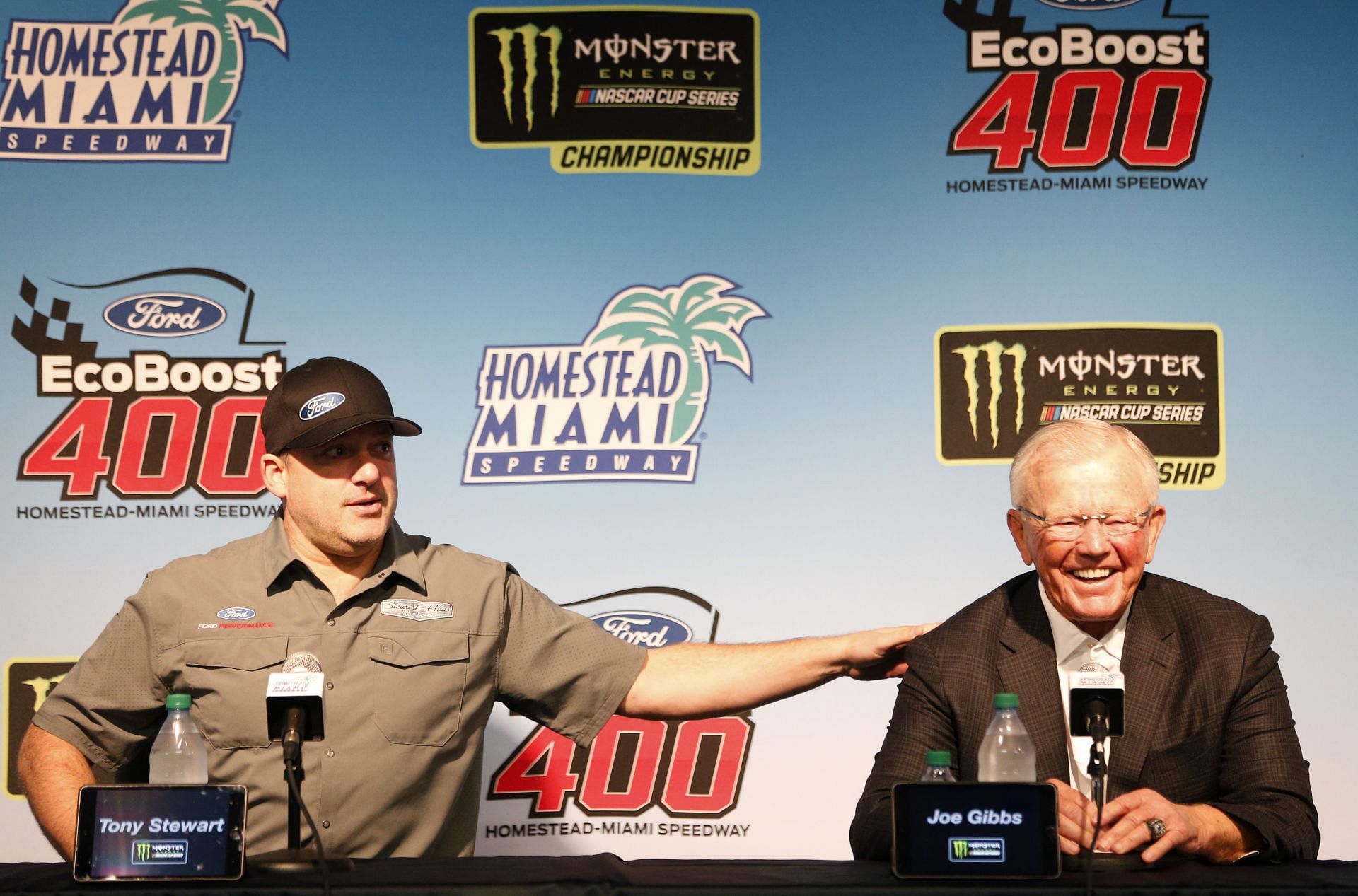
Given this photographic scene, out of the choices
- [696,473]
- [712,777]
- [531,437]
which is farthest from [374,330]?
[712,777]

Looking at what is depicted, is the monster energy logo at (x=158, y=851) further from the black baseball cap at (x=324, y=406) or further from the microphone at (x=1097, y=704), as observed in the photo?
the microphone at (x=1097, y=704)

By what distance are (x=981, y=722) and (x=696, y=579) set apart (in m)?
1.33

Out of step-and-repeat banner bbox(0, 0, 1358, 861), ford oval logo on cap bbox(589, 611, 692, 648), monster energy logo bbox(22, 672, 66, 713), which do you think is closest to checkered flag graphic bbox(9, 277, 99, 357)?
step-and-repeat banner bbox(0, 0, 1358, 861)

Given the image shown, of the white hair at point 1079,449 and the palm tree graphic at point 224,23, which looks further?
the palm tree graphic at point 224,23

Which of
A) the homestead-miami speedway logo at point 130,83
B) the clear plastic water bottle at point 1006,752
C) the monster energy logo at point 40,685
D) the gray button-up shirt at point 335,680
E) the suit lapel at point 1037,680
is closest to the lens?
the clear plastic water bottle at point 1006,752

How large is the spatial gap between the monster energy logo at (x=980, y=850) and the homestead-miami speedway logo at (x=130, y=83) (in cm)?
272

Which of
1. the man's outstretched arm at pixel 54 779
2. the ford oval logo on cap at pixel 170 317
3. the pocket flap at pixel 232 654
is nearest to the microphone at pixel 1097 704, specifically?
the pocket flap at pixel 232 654

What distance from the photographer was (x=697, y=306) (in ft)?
10.9

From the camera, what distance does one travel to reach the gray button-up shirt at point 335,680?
219cm

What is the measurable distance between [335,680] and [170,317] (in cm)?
152

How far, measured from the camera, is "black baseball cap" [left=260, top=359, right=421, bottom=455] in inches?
86.4

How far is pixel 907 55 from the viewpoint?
3.38 metres

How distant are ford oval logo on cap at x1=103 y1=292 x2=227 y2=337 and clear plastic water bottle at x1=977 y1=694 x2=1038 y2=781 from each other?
7.46ft

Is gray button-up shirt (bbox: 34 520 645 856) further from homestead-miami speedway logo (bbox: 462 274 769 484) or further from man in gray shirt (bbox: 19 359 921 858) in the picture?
homestead-miami speedway logo (bbox: 462 274 769 484)
